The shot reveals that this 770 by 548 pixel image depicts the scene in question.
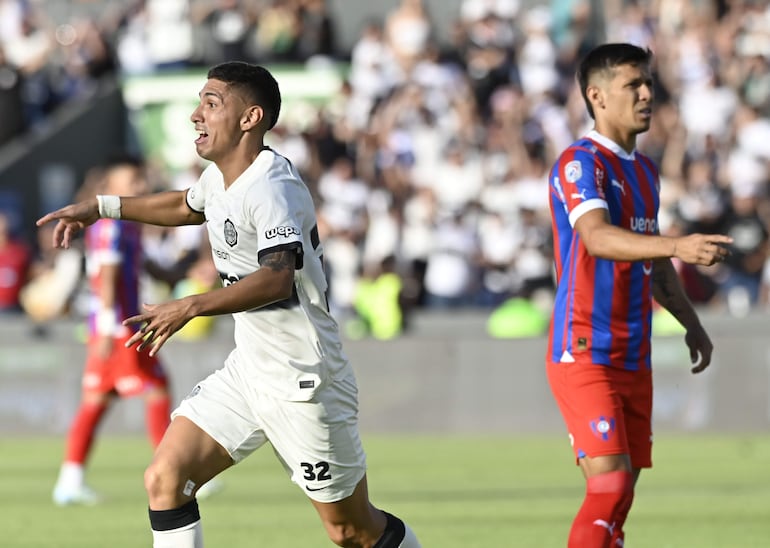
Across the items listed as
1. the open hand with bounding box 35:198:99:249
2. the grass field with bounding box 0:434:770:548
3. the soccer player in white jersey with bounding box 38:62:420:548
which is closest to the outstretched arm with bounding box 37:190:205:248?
the open hand with bounding box 35:198:99:249

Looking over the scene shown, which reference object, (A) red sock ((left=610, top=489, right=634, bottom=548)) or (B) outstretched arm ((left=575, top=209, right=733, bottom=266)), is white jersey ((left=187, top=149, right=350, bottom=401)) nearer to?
(B) outstretched arm ((left=575, top=209, right=733, bottom=266))

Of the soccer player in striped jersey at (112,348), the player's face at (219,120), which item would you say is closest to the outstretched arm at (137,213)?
the player's face at (219,120)

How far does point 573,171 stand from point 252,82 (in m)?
1.46

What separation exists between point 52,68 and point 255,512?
16.2 meters

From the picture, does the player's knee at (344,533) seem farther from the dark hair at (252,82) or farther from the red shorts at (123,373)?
the red shorts at (123,373)

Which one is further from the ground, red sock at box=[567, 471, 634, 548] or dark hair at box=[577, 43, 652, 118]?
dark hair at box=[577, 43, 652, 118]

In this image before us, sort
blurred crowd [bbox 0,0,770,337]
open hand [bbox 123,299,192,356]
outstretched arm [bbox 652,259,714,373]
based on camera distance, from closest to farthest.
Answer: open hand [bbox 123,299,192,356], outstretched arm [bbox 652,259,714,373], blurred crowd [bbox 0,0,770,337]

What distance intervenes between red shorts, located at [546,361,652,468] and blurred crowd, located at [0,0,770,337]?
1113cm

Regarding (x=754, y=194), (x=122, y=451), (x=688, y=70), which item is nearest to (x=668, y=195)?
(x=754, y=194)

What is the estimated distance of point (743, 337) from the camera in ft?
57.8

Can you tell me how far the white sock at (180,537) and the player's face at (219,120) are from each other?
1595 millimetres

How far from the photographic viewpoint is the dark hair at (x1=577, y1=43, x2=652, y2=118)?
24.3ft

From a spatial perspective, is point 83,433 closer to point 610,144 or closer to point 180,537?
point 180,537

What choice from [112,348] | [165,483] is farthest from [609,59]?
[112,348]
